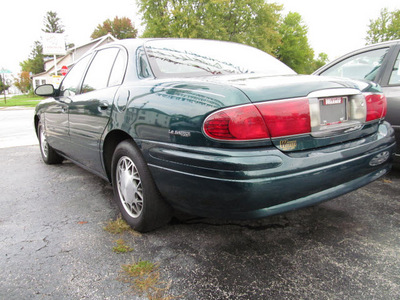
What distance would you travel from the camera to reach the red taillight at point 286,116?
5.45 ft

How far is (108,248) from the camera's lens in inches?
83.7

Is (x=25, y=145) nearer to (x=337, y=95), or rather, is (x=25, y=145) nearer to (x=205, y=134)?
(x=205, y=134)

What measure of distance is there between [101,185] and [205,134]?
7.40ft

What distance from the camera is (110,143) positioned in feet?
8.52

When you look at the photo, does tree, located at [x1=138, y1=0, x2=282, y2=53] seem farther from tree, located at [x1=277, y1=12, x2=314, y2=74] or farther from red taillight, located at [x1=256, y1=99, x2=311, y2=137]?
red taillight, located at [x1=256, y1=99, x2=311, y2=137]

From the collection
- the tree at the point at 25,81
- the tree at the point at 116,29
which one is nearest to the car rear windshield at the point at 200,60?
the tree at the point at 116,29

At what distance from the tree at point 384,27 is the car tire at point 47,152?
124 ft

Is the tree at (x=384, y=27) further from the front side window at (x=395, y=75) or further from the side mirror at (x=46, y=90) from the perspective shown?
the side mirror at (x=46, y=90)

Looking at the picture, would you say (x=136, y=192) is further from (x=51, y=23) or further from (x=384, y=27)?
(x=51, y=23)

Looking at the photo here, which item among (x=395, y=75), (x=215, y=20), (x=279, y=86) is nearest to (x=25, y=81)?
(x=215, y=20)

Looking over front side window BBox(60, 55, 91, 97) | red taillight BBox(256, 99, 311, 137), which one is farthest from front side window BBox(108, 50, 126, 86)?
red taillight BBox(256, 99, 311, 137)

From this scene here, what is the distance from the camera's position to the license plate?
5.96 ft

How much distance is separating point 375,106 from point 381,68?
1.69m

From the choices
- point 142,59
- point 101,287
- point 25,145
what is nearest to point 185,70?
point 142,59
